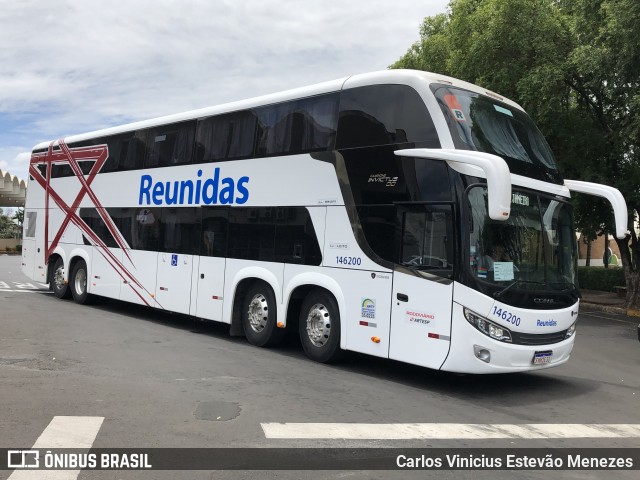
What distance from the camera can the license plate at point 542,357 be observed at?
789 centimetres

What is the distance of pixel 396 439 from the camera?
5.72m

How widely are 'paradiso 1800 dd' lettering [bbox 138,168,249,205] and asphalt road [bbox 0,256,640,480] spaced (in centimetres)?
257

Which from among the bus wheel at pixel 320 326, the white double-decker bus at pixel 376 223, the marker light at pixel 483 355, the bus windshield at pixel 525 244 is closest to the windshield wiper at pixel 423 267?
the white double-decker bus at pixel 376 223

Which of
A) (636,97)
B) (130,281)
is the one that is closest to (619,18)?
(636,97)

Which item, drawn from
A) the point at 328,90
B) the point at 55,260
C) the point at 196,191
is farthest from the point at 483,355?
the point at 55,260

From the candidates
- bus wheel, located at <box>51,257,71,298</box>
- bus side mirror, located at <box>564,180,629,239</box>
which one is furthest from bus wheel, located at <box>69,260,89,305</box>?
bus side mirror, located at <box>564,180,629,239</box>

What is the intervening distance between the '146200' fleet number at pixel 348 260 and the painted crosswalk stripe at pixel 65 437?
4101mm

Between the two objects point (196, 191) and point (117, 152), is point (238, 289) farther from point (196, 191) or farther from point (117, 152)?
point (117, 152)

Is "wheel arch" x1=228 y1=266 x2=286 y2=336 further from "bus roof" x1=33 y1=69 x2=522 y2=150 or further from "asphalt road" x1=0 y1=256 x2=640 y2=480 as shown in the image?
"bus roof" x1=33 y1=69 x2=522 y2=150

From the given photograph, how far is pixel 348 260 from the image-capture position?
8891mm

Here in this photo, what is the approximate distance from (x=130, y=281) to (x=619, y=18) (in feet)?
42.8

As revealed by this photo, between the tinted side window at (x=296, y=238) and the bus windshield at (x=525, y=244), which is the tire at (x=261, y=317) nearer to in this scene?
the tinted side window at (x=296, y=238)

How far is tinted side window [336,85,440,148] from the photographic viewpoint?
318 inches

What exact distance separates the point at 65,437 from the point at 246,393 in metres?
2.30
